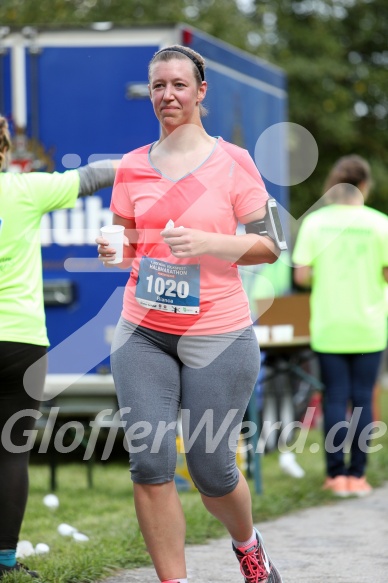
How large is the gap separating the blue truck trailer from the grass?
0.76 meters

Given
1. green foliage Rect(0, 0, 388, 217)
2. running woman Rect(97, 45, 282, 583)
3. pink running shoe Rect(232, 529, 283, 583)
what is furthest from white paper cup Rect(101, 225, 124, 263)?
green foliage Rect(0, 0, 388, 217)

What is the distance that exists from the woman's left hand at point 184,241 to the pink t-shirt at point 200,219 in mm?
131

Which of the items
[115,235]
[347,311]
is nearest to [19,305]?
[115,235]

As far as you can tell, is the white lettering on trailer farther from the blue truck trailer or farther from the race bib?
Result: the race bib

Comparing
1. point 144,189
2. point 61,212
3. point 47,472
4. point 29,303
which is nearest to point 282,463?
point 47,472

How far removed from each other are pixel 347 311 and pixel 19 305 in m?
3.18

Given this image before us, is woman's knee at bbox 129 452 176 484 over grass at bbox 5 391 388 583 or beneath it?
over

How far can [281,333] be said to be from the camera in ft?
28.9

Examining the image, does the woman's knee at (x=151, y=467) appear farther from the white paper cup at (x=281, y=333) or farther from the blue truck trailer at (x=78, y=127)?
the white paper cup at (x=281, y=333)

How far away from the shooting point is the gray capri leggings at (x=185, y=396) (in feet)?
13.9

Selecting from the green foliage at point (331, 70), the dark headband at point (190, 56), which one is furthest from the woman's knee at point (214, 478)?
the green foliage at point (331, 70)

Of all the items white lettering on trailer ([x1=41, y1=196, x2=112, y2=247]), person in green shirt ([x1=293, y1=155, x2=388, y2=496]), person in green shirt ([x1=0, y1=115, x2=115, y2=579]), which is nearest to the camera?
person in green shirt ([x1=0, y1=115, x2=115, y2=579])

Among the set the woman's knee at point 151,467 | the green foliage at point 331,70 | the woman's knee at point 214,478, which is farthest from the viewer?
the green foliage at point 331,70

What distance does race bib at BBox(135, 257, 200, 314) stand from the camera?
4.25 meters
